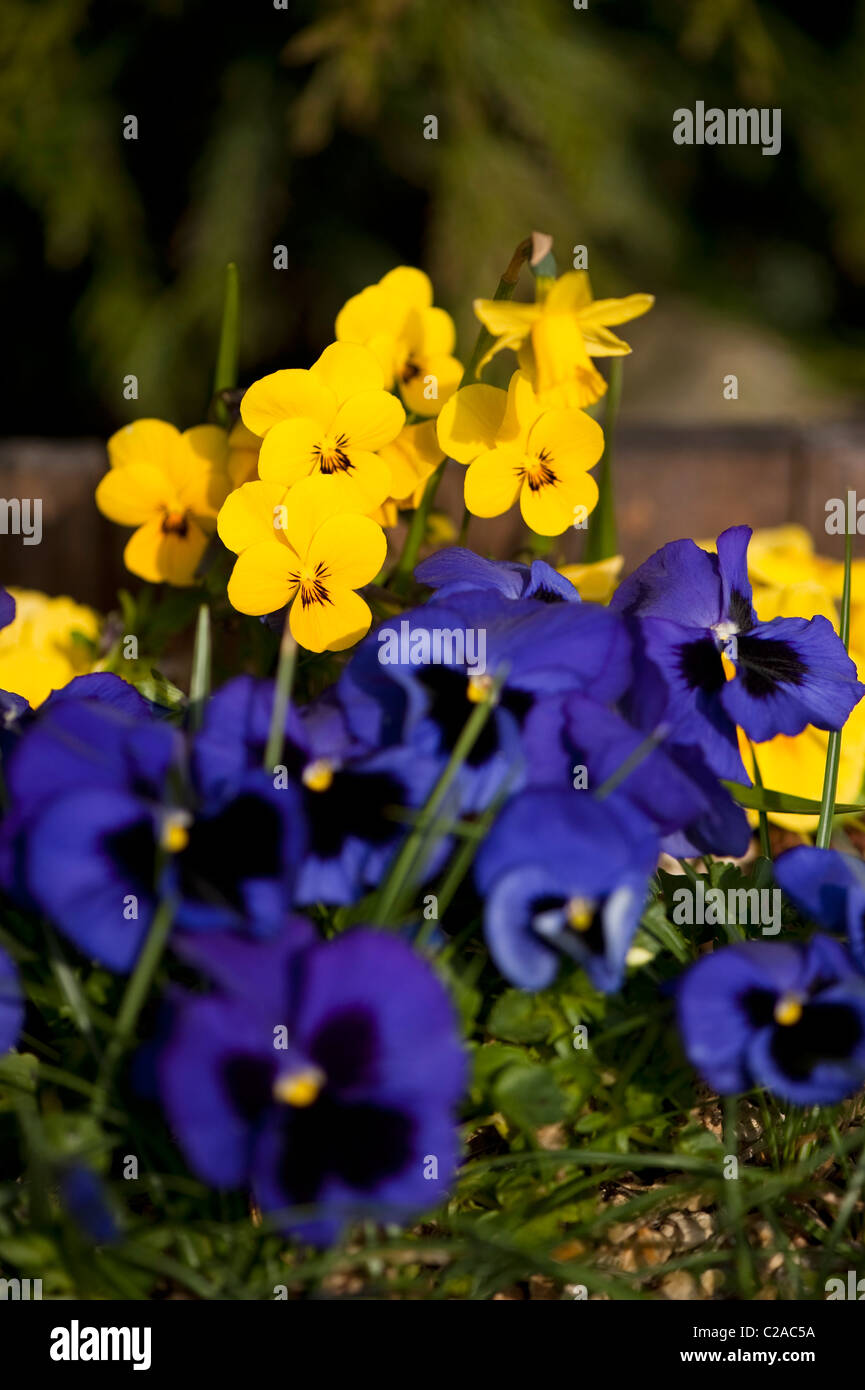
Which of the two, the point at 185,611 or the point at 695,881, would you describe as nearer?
the point at 695,881

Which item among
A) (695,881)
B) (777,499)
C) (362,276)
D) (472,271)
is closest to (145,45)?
(362,276)

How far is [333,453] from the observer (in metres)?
0.56

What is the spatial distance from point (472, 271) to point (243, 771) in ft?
5.94

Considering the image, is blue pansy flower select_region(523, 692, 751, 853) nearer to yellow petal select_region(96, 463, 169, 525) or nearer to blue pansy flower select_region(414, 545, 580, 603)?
blue pansy flower select_region(414, 545, 580, 603)

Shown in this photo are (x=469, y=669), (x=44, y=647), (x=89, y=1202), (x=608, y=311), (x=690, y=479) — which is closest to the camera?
(x=89, y=1202)

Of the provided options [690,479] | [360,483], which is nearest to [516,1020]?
[360,483]

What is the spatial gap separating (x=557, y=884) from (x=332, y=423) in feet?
0.81

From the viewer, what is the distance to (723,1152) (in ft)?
1.55

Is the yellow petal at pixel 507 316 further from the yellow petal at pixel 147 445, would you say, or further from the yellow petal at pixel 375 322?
the yellow petal at pixel 147 445

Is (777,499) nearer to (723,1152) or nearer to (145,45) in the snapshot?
(723,1152)

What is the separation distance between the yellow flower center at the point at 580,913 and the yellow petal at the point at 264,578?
8.4 inches

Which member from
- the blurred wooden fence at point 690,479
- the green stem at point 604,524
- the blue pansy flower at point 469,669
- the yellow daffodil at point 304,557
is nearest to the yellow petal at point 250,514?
the yellow daffodil at point 304,557

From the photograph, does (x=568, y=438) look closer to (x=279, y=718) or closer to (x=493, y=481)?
(x=493, y=481)

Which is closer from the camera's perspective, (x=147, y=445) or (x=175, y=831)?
(x=175, y=831)
